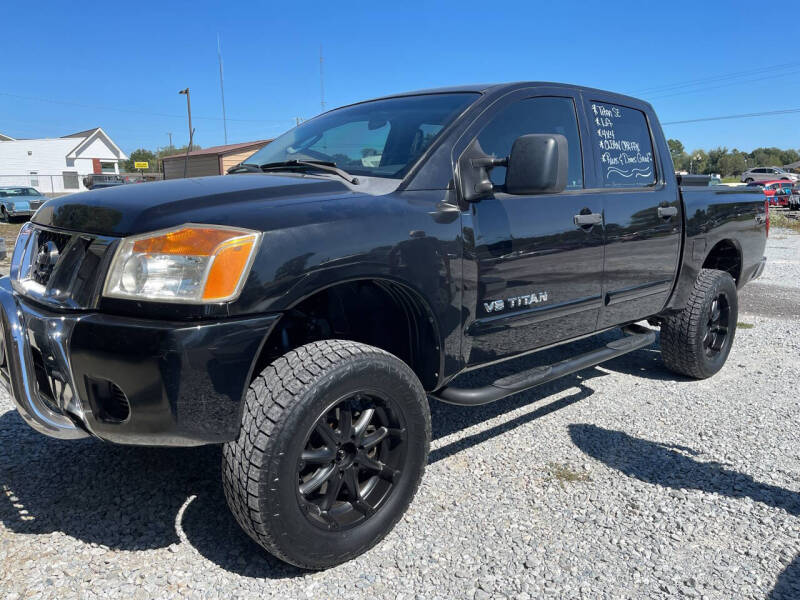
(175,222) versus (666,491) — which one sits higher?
(175,222)

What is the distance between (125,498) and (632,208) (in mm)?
3063

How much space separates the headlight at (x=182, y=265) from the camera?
197cm

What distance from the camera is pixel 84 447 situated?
332 centimetres

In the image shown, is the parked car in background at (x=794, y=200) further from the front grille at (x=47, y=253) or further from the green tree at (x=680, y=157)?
the green tree at (x=680, y=157)

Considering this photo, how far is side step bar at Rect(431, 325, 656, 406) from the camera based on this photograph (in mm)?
2805

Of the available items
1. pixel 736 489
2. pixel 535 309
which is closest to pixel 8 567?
pixel 535 309

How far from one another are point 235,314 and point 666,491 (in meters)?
2.20

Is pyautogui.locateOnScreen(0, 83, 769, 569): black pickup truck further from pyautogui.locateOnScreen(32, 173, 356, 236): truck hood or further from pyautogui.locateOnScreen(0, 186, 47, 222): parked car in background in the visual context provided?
pyautogui.locateOnScreen(0, 186, 47, 222): parked car in background

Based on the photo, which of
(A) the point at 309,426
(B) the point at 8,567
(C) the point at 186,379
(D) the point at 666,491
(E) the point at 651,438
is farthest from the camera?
(E) the point at 651,438

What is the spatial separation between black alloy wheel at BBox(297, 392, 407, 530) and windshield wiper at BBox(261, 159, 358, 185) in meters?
0.96

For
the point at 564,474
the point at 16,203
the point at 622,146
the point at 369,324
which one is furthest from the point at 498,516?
the point at 16,203

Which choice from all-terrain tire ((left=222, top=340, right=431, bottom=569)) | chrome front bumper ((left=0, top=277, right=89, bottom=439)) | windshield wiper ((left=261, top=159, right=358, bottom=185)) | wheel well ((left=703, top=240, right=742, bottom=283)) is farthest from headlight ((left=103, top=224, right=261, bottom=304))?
wheel well ((left=703, top=240, right=742, bottom=283))

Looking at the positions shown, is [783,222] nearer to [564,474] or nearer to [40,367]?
[564,474]

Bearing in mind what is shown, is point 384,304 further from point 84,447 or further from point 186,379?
point 84,447
